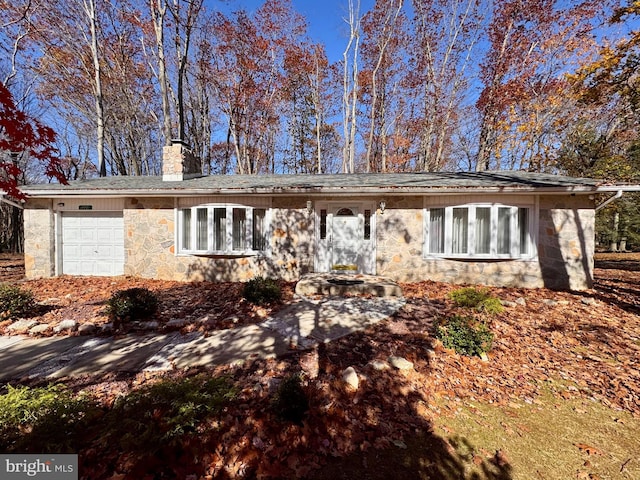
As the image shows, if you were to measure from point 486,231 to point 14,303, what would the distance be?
1031 cm

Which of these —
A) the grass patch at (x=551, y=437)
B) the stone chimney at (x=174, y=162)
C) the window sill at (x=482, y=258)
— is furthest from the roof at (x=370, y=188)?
the grass patch at (x=551, y=437)

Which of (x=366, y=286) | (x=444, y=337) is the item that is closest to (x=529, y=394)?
(x=444, y=337)

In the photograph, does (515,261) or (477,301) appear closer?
(477,301)

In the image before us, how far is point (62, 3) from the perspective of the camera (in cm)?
1246

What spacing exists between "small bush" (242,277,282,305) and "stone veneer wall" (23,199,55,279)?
6.96 m

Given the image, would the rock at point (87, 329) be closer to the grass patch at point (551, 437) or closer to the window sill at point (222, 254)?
the window sill at point (222, 254)

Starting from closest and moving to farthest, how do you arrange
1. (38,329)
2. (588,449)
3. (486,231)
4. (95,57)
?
(588,449), (38,329), (486,231), (95,57)

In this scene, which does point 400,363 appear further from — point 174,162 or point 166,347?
point 174,162

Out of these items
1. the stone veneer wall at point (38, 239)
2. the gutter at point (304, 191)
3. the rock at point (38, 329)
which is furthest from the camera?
the stone veneer wall at point (38, 239)

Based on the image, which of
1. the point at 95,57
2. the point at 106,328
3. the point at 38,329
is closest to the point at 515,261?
the point at 106,328

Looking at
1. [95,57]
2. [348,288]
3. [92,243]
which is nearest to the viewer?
[348,288]

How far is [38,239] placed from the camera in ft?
26.6

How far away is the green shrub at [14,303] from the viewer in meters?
4.80

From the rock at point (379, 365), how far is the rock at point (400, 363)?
9cm
